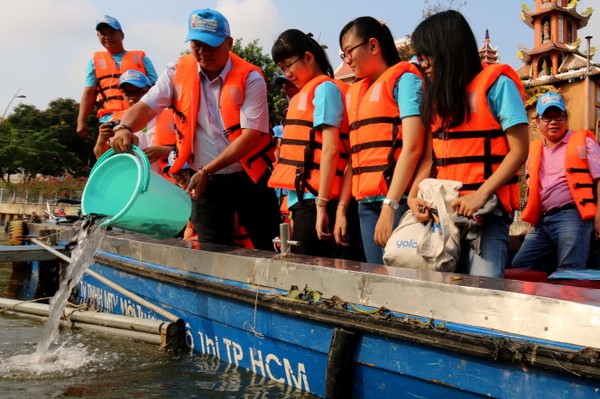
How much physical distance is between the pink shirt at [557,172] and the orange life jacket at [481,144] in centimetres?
156

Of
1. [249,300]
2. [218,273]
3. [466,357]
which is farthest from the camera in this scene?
[218,273]

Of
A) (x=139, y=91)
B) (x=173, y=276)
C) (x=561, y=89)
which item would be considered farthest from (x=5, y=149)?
(x=173, y=276)

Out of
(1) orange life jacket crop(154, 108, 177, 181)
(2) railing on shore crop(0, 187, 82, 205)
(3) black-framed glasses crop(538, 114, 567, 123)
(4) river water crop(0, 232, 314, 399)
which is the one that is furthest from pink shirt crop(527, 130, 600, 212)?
(2) railing on shore crop(0, 187, 82, 205)

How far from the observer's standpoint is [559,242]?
4.31 metres

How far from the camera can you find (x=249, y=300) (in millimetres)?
3309

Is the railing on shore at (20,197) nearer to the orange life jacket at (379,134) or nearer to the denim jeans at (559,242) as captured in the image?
the denim jeans at (559,242)

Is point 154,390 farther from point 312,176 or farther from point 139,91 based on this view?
point 139,91

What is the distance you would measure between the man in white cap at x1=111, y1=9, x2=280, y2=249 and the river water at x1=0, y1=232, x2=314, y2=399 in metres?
0.94

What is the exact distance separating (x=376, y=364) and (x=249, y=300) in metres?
0.88

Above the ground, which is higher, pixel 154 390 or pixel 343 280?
pixel 343 280

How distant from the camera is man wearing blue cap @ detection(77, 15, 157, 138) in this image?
6.88m

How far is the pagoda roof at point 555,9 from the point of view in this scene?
3756 centimetres

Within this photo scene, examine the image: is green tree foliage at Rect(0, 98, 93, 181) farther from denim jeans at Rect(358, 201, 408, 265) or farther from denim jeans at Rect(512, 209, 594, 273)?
denim jeans at Rect(358, 201, 408, 265)

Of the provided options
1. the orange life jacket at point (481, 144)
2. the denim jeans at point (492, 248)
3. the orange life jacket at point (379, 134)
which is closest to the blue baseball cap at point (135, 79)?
the orange life jacket at point (379, 134)
